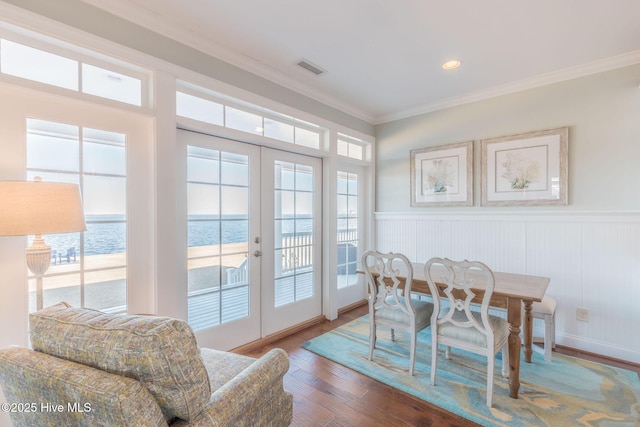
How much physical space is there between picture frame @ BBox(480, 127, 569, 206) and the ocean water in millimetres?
2750

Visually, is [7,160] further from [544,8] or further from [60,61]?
[544,8]

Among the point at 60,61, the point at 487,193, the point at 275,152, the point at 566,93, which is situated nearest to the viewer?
the point at 60,61

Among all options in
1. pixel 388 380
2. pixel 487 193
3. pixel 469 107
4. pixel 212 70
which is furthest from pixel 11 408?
pixel 469 107

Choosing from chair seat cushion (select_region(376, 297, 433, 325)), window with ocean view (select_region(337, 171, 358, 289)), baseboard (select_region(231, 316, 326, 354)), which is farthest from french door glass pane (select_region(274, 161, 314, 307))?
chair seat cushion (select_region(376, 297, 433, 325))

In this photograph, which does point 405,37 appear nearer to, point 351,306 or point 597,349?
point 351,306

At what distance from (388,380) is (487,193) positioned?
2236mm

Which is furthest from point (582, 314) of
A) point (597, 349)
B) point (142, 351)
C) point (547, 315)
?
point (142, 351)

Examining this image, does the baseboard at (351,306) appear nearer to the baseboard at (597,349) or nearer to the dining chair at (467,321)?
the dining chair at (467,321)

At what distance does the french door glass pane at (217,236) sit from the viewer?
245 cm

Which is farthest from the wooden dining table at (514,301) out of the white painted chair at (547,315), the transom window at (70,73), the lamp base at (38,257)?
the transom window at (70,73)


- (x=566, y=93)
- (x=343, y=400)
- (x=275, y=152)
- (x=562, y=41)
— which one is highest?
(x=562, y=41)

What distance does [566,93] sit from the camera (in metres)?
2.82

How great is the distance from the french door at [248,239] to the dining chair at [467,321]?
156 centimetres

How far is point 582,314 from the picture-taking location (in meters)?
2.74
